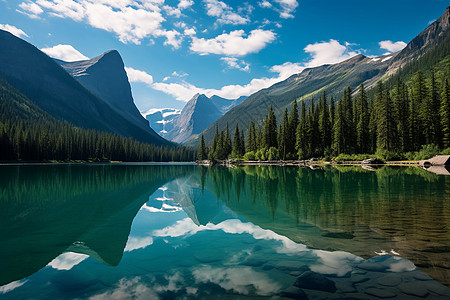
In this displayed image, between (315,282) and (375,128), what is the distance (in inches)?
3402

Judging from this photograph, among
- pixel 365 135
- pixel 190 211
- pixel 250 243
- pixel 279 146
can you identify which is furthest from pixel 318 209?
pixel 279 146

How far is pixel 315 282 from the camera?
20.1ft

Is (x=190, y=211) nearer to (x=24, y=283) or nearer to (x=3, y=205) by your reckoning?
(x=24, y=283)

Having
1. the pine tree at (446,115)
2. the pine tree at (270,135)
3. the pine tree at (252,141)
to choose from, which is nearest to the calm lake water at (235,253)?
the pine tree at (446,115)

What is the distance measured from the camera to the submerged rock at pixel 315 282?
5797mm

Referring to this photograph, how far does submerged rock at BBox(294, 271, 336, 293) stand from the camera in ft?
19.0

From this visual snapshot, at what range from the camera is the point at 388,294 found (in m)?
5.38

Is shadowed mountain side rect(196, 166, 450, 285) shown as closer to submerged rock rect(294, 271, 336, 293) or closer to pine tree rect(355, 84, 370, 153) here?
submerged rock rect(294, 271, 336, 293)

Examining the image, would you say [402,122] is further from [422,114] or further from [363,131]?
[363,131]

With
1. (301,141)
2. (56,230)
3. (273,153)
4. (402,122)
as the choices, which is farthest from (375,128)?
(56,230)

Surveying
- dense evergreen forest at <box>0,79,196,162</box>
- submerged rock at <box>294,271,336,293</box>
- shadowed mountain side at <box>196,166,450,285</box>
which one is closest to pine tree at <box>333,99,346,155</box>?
shadowed mountain side at <box>196,166,450,285</box>

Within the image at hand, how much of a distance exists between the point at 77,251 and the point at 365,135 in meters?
88.6

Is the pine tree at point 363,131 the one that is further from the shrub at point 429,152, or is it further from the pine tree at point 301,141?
the shrub at point 429,152

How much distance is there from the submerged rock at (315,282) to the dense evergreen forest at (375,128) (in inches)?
2596
